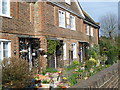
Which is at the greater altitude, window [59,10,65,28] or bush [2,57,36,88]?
window [59,10,65,28]

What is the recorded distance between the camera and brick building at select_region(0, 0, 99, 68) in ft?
39.5

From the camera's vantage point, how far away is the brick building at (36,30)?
475 inches

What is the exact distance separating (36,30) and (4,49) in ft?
12.8

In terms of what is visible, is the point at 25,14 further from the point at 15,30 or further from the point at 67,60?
the point at 67,60

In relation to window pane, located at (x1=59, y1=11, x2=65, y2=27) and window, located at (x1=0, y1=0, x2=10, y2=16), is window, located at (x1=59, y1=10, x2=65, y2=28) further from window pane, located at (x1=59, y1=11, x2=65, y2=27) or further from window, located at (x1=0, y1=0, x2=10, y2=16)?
window, located at (x1=0, y1=0, x2=10, y2=16)

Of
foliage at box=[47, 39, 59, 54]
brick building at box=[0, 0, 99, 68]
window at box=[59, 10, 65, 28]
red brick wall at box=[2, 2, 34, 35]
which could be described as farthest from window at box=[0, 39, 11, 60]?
window at box=[59, 10, 65, 28]

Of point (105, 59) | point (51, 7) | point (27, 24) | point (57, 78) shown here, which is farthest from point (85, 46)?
point (57, 78)

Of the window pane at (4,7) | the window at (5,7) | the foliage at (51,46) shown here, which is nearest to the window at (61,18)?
the foliage at (51,46)

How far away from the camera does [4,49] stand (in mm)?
11688

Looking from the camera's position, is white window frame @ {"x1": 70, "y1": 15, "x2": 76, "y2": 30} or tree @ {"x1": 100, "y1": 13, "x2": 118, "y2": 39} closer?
white window frame @ {"x1": 70, "y1": 15, "x2": 76, "y2": 30}

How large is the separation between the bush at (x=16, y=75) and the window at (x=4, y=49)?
367 centimetres

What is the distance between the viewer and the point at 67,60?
19.2 meters

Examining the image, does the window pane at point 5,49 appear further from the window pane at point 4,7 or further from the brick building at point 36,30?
the window pane at point 4,7

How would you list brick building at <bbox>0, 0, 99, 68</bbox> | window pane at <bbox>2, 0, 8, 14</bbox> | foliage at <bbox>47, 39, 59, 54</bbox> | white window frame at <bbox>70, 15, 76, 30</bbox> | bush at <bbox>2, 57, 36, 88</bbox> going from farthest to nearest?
white window frame at <bbox>70, 15, 76, 30</bbox>
foliage at <bbox>47, 39, 59, 54</bbox>
brick building at <bbox>0, 0, 99, 68</bbox>
window pane at <bbox>2, 0, 8, 14</bbox>
bush at <bbox>2, 57, 36, 88</bbox>
